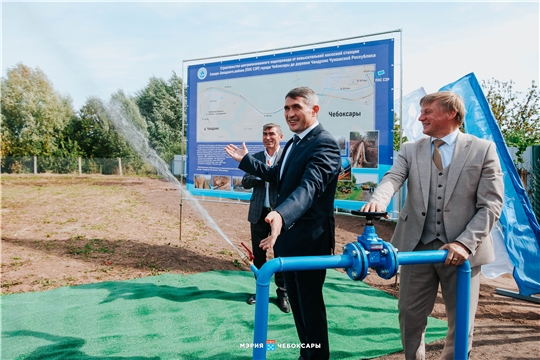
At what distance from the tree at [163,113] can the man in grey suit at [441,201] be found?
2376 centimetres

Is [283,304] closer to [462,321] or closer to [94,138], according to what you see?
[462,321]

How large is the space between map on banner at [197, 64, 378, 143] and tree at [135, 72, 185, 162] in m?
19.4

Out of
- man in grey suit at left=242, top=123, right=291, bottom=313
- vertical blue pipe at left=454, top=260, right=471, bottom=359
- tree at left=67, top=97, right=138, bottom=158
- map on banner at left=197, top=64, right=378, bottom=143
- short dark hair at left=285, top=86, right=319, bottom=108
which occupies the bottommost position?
vertical blue pipe at left=454, top=260, right=471, bottom=359

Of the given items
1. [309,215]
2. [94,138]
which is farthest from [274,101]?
[94,138]

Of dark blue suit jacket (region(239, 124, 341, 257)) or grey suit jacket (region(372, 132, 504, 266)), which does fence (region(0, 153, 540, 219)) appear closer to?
dark blue suit jacket (region(239, 124, 341, 257))

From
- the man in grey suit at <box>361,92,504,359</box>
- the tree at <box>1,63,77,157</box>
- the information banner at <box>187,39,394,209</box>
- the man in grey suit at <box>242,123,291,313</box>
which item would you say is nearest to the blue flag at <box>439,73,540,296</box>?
the information banner at <box>187,39,394,209</box>

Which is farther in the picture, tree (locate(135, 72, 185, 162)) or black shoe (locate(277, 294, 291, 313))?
tree (locate(135, 72, 185, 162))

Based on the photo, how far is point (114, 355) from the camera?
3.16 metres

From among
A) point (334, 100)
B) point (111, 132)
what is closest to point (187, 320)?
point (334, 100)

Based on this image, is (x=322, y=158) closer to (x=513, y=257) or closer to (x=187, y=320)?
(x=187, y=320)

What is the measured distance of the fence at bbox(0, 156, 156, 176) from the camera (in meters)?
25.8

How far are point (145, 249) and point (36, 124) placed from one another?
82.6 ft

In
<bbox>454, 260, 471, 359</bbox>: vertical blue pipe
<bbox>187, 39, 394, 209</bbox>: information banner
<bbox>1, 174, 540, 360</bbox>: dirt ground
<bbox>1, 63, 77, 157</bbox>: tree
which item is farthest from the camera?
<bbox>1, 63, 77, 157</bbox>: tree

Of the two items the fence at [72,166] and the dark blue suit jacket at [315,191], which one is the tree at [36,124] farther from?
the dark blue suit jacket at [315,191]
